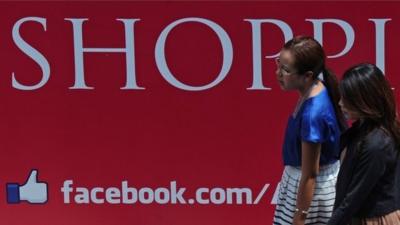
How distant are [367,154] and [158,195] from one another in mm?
1664

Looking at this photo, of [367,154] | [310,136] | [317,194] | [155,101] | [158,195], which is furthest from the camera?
[158,195]

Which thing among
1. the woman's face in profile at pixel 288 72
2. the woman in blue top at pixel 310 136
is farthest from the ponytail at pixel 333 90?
the woman's face in profile at pixel 288 72

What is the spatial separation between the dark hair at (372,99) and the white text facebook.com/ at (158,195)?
1459 mm

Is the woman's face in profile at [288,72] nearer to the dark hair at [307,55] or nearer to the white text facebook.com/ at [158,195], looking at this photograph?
the dark hair at [307,55]

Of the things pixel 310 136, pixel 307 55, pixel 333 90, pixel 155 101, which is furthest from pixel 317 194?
pixel 155 101

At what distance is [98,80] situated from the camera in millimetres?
3242

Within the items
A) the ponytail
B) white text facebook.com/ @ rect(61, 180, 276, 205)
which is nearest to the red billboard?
white text facebook.com/ @ rect(61, 180, 276, 205)

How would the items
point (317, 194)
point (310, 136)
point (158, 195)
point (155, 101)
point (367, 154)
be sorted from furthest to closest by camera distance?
point (158, 195)
point (155, 101)
point (317, 194)
point (310, 136)
point (367, 154)

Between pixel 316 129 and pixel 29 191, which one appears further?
pixel 29 191

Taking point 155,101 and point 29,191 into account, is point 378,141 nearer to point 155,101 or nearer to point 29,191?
point 155,101

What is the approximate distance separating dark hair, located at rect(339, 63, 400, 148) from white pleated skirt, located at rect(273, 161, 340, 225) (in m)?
0.40

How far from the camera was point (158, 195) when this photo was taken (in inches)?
132

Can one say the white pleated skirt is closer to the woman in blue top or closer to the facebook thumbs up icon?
the woman in blue top

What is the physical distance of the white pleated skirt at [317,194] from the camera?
90.4 inches
